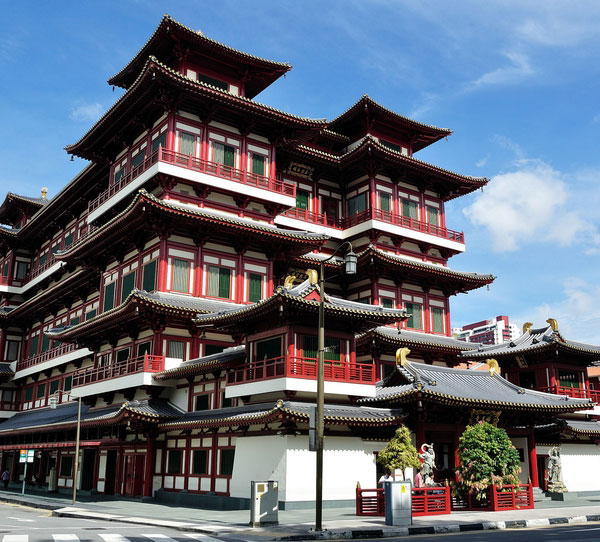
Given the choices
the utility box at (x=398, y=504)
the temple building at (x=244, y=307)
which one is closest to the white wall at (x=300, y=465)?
the temple building at (x=244, y=307)

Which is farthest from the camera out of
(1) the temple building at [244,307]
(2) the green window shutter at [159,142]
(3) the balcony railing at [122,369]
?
(2) the green window shutter at [159,142]

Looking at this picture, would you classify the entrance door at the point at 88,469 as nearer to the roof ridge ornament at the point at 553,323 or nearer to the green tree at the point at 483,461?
the green tree at the point at 483,461

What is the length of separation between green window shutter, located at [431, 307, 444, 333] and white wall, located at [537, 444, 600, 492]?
1222cm

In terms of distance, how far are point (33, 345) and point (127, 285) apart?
27342 millimetres

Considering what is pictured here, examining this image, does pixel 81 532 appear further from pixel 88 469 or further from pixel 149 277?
pixel 88 469

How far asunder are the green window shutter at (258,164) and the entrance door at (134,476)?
20.5 metres

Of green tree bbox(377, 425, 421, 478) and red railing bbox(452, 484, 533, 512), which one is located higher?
green tree bbox(377, 425, 421, 478)

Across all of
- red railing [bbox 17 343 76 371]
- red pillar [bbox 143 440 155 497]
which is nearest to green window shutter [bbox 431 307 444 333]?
red pillar [bbox 143 440 155 497]

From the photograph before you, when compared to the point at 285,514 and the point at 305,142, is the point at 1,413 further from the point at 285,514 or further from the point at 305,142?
the point at 285,514

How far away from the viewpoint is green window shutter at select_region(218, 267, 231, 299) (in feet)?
137

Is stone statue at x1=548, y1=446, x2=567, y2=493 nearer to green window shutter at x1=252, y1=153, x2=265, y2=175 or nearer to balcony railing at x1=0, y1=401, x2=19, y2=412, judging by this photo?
green window shutter at x1=252, y1=153, x2=265, y2=175

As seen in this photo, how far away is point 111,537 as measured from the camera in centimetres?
1980

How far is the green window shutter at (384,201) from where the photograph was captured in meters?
51.8

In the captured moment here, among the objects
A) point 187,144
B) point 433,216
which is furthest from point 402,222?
point 187,144
